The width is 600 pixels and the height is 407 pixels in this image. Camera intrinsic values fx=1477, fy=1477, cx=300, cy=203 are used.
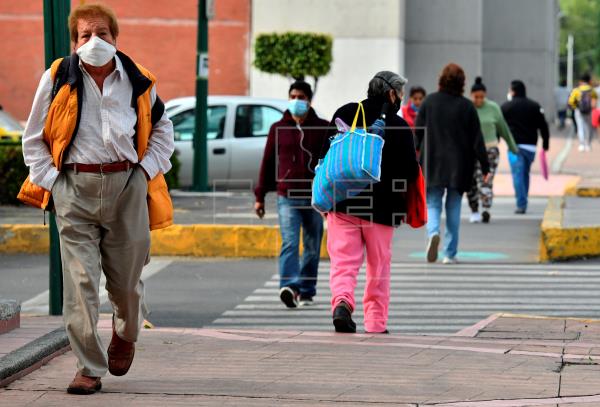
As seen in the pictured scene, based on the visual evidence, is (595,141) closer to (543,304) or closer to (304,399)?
(543,304)

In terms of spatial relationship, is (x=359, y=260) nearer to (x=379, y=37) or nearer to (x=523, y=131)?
(x=523, y=131)

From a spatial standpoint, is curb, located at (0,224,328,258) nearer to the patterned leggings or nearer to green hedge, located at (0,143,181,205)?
green hedge, located at (0,143,181,205)

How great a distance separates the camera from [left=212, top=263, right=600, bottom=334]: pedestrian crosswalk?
10.5 metres

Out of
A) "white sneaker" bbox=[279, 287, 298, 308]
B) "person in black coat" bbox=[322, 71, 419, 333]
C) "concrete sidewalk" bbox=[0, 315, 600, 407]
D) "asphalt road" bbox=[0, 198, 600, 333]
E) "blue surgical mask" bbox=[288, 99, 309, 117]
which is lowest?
"asphalt road" bbox=[0, 198, 600, 333]

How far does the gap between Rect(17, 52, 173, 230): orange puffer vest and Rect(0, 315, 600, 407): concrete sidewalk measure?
0.84m

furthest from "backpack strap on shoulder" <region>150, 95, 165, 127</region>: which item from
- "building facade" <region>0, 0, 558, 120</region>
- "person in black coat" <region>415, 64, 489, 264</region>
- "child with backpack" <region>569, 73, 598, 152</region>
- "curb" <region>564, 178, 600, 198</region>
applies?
"building facade" <region>0, 0, 558, 120</region>

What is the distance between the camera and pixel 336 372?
23.9ft

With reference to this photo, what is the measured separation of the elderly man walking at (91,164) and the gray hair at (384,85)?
8.02 feet

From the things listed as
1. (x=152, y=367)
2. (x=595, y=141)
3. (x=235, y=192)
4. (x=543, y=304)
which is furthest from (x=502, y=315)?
(x=595, y=141)

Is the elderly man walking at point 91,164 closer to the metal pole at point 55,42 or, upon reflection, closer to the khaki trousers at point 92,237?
the khaki trousers at point 92,237

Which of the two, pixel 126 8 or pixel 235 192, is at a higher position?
pixel 126 8

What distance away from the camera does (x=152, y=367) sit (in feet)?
24.4

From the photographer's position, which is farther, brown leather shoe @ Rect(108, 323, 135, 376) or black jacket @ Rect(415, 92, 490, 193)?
black jacket @ Rect(415, 92, 490, 193)

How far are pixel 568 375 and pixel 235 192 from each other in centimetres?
1371
